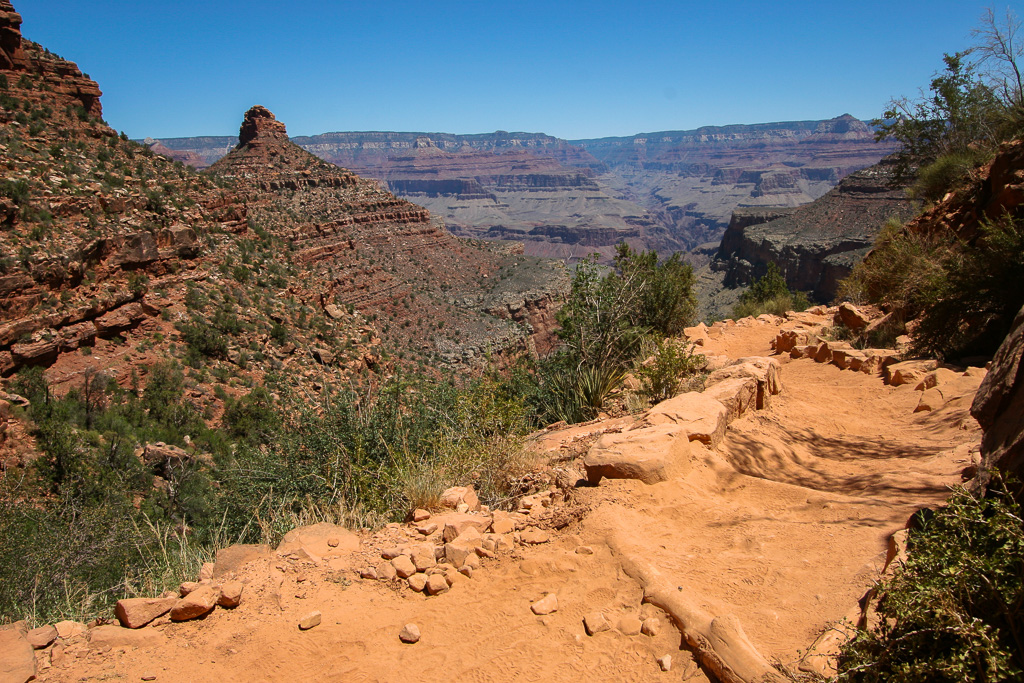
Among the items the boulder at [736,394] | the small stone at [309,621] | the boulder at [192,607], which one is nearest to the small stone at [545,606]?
the small stone at [309,621]

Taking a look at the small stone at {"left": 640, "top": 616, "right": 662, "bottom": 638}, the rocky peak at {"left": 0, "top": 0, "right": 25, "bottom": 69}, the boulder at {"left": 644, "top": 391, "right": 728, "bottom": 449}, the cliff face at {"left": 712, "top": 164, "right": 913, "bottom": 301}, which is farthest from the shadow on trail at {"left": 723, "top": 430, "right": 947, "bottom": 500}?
the cliff face at {"left": 712, "top": 164, "right": 913, "bottom": 301}

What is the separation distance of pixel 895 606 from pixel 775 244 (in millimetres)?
89845

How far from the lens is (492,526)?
4.19m

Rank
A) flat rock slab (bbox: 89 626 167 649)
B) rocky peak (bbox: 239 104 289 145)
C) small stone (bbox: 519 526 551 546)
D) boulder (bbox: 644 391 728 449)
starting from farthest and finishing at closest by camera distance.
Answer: rocky peak (bbox: 239 104 289 145) < boulder (bbox: 644 391 728 449) < small stone (bbox: 519 526 551 546) < flat rock slab (bbox: 89 626 167 649)

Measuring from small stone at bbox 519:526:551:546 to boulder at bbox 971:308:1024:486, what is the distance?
7.99 ft

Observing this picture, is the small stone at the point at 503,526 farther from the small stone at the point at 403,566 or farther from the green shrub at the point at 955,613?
the green shrub at the point at 955,613

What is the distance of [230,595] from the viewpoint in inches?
134

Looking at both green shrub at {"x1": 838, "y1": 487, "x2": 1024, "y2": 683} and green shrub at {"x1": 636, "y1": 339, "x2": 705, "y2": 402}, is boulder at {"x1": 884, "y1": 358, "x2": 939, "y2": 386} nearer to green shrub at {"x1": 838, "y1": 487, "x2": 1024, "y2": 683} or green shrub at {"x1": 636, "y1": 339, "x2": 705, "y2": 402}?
green shrub at {"x1": 636, "y1": 339, "x2": 705, "y2": 402}

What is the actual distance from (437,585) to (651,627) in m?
1.38

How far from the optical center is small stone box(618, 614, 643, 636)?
290 centimetres

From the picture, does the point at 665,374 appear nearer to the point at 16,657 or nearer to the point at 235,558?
the point at 235,558

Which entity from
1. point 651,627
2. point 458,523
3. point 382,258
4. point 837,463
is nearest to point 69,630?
point 458,523

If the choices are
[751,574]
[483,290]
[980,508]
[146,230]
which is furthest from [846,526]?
[483,290]

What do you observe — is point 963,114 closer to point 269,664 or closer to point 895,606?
point 895,606
